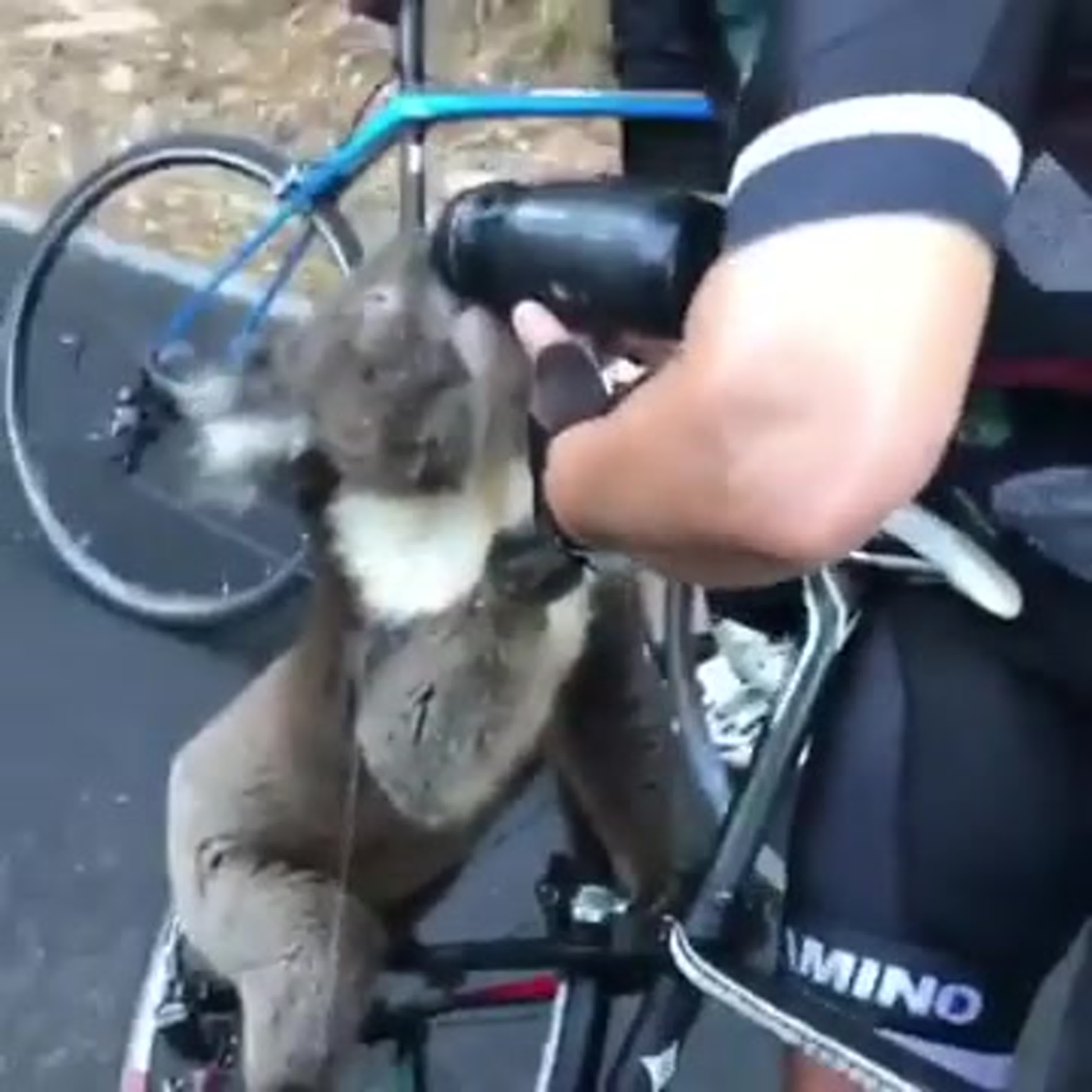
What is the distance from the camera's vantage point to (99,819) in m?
4.95

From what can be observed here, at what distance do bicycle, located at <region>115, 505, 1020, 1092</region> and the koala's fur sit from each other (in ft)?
0.20

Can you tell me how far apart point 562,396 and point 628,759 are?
31.7 inches

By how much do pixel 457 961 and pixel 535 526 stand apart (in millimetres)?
761

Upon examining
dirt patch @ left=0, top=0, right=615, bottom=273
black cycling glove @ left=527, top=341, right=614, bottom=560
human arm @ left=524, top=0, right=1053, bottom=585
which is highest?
human arm @ left=524, top=0, right=1053, bottom=585

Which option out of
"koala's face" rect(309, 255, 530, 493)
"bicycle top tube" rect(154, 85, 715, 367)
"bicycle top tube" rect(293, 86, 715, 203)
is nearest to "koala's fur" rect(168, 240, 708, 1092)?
"koala's face" rect(309, 255, 530, 493)

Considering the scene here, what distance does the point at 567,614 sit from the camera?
2.61 meters

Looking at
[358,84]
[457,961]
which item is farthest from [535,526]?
[358,84]

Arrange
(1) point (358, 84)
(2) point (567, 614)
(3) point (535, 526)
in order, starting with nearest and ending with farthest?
1. (3) point (535, 526)
2. (2) point (567, 614)
3. (1) point (358, 84)

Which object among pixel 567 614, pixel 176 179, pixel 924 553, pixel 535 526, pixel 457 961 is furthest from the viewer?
pixel 176 179

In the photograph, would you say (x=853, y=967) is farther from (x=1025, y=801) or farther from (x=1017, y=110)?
(x=1017, y=110)

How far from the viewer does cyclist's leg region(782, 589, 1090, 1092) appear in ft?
7.23

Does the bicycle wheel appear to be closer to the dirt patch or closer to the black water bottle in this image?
the dirt patch

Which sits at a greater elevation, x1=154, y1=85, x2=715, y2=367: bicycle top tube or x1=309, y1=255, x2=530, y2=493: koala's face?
x1=309, y1=255, x2=530, y2=493: koala's face

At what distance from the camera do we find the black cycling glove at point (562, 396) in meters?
2.03
